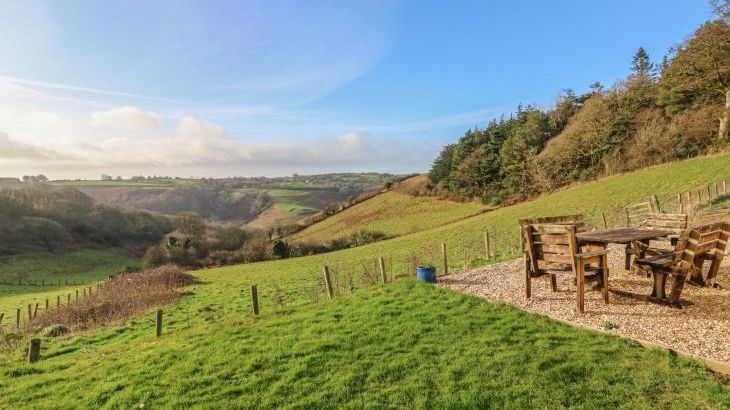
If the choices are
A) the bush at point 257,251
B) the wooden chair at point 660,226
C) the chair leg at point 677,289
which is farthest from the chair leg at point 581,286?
the bush at point 257,251

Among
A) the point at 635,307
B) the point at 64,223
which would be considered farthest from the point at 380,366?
the point at 64,223

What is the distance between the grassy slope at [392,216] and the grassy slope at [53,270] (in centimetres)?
2578

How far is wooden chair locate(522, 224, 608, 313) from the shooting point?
7531 millimetres

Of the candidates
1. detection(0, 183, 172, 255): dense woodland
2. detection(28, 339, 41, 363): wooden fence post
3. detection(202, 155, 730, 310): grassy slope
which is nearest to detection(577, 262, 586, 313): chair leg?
detection(202, 155, 730, 310): grassy slope

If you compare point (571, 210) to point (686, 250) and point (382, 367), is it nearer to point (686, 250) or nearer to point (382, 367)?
point (686, 250)

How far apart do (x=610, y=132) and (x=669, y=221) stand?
37.1 meters

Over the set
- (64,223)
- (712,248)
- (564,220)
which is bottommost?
(712,248)

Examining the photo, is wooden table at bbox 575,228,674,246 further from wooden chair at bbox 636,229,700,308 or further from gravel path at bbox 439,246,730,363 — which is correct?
gravel path at bbox 439,246,730,363

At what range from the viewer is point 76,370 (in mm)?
7980

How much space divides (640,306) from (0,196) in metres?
92.5

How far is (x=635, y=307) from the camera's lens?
299 inches

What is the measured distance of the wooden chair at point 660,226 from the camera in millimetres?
9147

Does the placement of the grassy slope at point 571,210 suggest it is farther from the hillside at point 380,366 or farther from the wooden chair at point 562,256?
the hillside at point 380,366

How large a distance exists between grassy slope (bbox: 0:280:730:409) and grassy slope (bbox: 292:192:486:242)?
128 feet
